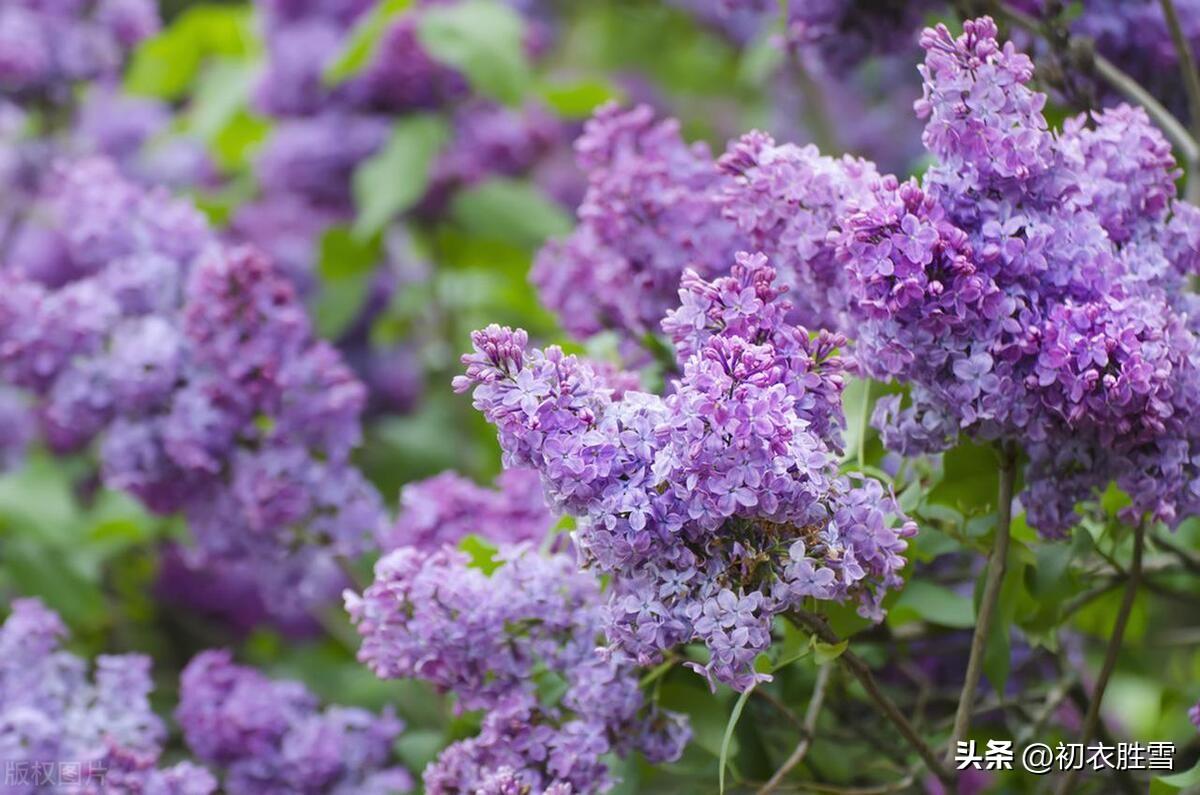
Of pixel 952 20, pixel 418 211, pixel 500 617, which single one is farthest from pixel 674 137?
pixel 418 211

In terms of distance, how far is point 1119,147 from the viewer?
3.00 ft

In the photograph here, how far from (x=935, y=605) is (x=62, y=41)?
1.39m

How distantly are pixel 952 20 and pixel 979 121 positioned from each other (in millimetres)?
430

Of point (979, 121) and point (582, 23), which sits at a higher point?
point (582, 23)

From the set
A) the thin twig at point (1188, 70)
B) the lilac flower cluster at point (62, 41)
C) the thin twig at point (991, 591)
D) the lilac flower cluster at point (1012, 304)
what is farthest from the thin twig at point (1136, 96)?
the lilac flower cluster at point (62, 41)

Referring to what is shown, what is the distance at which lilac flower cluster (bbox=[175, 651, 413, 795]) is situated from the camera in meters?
1.17

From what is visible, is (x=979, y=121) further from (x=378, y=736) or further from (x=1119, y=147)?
(x=378, y=736)

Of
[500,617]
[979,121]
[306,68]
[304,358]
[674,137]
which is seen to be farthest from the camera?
[306,68]

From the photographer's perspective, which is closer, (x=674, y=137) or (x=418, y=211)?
(x=674, y=137)

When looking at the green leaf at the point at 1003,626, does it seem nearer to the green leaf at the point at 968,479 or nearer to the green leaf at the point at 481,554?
the green leaf at the point at 968,479

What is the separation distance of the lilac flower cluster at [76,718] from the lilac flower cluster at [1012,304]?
0.59 meters

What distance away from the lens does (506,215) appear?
1.88m

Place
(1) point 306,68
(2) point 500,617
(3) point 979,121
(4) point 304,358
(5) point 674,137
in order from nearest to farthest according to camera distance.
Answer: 1. (3) point 979,121
2. (2) point 500,617
3. (5) point 674,137
4. (4) point 304,358
5. (1) point 306,68

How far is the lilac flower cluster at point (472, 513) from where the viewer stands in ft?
3.70
